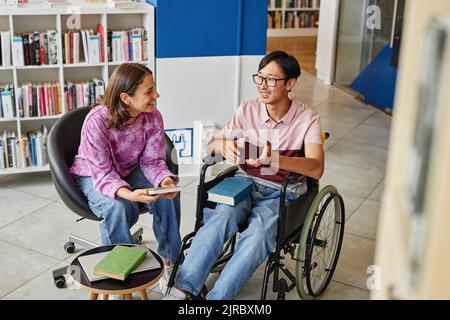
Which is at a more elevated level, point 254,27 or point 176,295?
point 254,27

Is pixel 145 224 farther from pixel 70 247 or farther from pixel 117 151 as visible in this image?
pixel 117 151

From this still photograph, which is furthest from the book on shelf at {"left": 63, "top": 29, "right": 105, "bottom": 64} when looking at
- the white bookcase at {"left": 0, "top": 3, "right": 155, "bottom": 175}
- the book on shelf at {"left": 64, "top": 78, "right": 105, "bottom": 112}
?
the book on shelf at {"left": 64, "top": 78, "right": 105, "bottom": 112}

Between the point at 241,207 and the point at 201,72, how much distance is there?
5.71ft

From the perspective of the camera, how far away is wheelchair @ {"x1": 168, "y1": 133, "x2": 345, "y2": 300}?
2.51 meters

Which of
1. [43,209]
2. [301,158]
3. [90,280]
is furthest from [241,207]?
[43,209]

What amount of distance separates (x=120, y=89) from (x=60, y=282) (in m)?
0.96

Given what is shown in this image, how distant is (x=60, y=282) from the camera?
2.85 meters

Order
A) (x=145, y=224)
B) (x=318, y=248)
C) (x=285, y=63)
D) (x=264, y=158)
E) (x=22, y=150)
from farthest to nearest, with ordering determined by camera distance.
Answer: (x=22, y=150)
(x=145, y=224)
(x=318, y=248)
(x=285, y=63)
(x=264, y=158)

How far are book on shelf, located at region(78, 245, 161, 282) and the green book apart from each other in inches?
0.7

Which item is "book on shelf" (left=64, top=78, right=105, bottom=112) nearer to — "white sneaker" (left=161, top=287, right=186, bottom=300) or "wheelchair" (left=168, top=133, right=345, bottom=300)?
"wheelchair" (left=168, top=133, right=345, bottom=300)

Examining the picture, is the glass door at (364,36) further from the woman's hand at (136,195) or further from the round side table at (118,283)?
the round side table at (118,283)

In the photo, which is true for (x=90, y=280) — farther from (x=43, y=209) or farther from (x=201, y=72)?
(x=201, y=72)

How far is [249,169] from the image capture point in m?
2.77

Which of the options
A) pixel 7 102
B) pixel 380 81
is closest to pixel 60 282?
pixel 7 102
